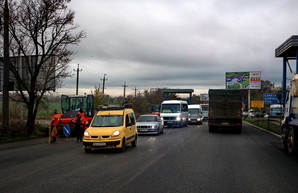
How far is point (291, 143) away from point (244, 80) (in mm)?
47816

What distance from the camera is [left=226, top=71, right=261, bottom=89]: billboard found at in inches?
2279

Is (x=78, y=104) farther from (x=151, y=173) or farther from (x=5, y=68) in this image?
(x=151, y=173)

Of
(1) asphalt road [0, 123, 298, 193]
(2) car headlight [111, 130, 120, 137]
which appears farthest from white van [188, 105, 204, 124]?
(2) car headlight [111, 130, 120, 137]

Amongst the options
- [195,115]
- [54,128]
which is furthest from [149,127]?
[195,115]

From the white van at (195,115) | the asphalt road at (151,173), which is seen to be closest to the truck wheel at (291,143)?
the asphalt road at (151,173)

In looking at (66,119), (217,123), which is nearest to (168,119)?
(217,123)

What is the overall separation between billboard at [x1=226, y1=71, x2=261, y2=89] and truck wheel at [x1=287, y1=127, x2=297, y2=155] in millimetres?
46637

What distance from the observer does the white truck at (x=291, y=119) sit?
12453mm

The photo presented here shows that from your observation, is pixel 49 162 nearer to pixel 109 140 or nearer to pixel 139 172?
pixel 109 140

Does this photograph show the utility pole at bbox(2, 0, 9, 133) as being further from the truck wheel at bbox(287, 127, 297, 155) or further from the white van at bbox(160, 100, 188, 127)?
the white van at bbox(160, 100, 188, 127)

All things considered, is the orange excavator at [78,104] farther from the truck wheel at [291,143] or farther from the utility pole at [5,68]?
the truck wheel at [291,143]

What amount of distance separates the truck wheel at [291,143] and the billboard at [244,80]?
1836 inches

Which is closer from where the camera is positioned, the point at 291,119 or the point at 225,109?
the point at 291,119

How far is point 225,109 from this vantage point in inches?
965
